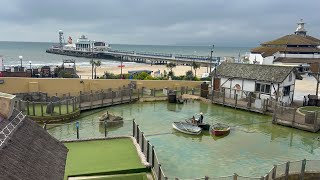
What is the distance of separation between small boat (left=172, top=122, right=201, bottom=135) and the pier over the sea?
51518 millimetres

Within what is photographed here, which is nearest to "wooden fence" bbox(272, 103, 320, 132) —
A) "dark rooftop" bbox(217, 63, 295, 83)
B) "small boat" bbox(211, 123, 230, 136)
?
"dark rooftop" bbox(217, 63, 295, 83)

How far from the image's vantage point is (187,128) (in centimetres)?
2527

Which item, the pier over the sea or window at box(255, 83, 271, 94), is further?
the pier over the sea

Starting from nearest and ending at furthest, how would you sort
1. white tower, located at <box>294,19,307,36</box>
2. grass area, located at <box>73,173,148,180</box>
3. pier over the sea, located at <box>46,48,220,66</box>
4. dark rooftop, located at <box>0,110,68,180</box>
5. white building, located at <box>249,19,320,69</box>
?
dark rooftop, located at <box>0,110,68,180</box> < grass area, located at <box>73,173,148,180</box> < white building, located at <box>249,19,320,69</box> < white tower, located at <box>294,19,307,36</box> < pier over the sea, located at <box>46,48,220,66</box>

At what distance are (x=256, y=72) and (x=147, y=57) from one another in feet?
258

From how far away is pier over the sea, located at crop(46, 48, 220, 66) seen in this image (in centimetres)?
9456

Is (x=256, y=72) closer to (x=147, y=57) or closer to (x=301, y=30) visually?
(x=301, y=30)

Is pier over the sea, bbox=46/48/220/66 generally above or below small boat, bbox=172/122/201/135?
above

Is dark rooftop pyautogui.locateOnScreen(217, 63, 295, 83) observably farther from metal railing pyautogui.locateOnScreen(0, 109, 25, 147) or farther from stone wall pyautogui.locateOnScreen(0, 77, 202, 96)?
metal railing pyautogui.locateOnScreen(0, 109, 25, 147)

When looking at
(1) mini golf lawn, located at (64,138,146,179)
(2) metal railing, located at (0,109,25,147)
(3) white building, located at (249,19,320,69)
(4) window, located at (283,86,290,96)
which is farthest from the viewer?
(3) white building, located at (249,19,320,69)

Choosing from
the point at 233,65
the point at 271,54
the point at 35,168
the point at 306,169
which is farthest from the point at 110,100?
the point at 271,54

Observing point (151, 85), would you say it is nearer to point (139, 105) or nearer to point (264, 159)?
point (139, 105)

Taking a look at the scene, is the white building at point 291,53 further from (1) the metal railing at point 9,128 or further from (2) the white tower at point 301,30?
(1) the metal railing at point 9,128

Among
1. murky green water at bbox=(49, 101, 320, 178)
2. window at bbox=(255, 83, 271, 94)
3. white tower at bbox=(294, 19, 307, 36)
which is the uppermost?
white tower at bbox=(294, 19, 307, 36)
